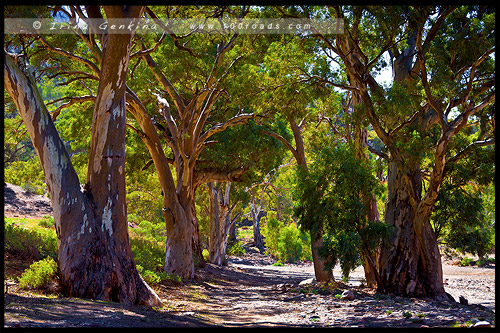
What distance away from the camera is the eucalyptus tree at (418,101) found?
10.4 metres

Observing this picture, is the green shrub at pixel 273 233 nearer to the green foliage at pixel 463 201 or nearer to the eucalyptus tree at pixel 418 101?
the eucalyptus tree at pixel 418 101

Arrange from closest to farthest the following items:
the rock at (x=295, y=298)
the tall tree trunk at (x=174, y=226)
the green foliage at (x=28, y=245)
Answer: the green foliage at (x=28, y=245), the rock at (x=295, y=298), the tall tree trunk at (x=174, y=226)

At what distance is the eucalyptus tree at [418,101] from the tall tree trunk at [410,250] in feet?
0.08

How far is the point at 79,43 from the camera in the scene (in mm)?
16281

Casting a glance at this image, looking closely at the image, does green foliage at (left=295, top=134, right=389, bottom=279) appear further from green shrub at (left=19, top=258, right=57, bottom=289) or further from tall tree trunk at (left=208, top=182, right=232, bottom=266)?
tall tree trunk at (left=208, top=182, right=232, bottom=266)

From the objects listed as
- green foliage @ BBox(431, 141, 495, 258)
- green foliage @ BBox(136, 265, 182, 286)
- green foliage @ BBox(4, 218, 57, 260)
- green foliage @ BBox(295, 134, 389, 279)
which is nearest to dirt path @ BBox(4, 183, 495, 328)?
green foliage @ BBox(136, 265, 182, 286)

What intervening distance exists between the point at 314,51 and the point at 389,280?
20.5 feet

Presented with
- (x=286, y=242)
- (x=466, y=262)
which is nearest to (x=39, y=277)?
(x=466, y=262)

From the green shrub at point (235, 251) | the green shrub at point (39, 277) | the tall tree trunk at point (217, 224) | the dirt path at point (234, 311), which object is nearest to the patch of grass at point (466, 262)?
the tall tree trunk at point (217, 224)

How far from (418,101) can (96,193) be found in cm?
744

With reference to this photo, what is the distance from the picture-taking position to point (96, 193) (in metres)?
8.72

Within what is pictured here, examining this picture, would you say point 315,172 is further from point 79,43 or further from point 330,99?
point 79,43

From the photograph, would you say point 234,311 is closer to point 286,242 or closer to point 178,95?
point 178,95

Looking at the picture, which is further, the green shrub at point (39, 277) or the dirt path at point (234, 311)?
the green shrub at point (39, 277)
